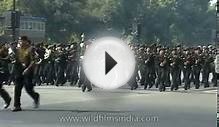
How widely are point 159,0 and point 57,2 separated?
33.2 metres

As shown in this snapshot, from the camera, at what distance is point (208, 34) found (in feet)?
361

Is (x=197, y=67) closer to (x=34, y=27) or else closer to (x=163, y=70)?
(x=163, y=70)

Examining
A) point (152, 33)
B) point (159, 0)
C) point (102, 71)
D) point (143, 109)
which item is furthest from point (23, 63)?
point (159, 0)

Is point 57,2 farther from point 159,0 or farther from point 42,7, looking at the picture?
point 159,0

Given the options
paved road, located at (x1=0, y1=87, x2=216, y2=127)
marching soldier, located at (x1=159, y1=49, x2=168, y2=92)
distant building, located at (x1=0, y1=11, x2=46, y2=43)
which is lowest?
paved road, located at (x1=0, y1=87, x2=216, y2=127)

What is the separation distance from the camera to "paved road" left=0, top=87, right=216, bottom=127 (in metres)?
11.2

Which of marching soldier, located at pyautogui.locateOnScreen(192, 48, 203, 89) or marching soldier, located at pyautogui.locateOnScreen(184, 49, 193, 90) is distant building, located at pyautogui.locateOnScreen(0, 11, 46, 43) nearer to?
marching soldier, located at pyautogui.locateOnScreen(192, 48, 203, 89)

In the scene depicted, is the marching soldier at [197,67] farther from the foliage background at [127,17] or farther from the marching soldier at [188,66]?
the foliage background at [127,17]
